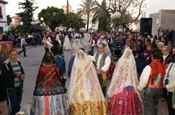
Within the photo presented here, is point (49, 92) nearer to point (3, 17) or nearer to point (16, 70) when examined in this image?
point (16, 70)

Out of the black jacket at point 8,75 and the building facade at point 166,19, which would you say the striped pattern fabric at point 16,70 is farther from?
the building facade at point 166,19

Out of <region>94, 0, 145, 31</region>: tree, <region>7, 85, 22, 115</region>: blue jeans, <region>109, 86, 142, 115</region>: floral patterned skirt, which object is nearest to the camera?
<region>109, 86, 142, 115</region>: floral patterned skirt

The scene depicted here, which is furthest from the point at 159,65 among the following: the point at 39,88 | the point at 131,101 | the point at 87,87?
the point at 39,88

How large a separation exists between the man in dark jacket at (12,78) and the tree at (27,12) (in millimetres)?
38256

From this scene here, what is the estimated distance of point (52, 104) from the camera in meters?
5.58

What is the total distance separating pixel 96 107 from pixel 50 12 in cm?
4554

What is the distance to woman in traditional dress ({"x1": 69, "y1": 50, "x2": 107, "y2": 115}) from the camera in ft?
18.1

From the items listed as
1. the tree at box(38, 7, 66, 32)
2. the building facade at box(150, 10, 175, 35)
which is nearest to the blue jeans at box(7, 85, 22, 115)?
the building facade at box(150, 10, 175, 35)

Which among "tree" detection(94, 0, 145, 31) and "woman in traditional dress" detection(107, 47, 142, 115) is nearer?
"woman in traditional dress" detection(107, 47, 142, 115)

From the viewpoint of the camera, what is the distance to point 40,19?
51.4 meters

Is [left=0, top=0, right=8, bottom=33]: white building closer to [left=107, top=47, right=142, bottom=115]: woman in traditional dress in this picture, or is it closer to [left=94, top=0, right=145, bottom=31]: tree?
[left=94, top=0, right=145, bottom=31]: tree

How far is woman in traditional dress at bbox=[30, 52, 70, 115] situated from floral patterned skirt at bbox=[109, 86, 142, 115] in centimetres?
98

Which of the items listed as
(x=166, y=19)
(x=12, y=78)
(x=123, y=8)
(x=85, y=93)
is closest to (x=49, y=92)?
(x=85, y=93)

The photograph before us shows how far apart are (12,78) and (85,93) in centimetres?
158
